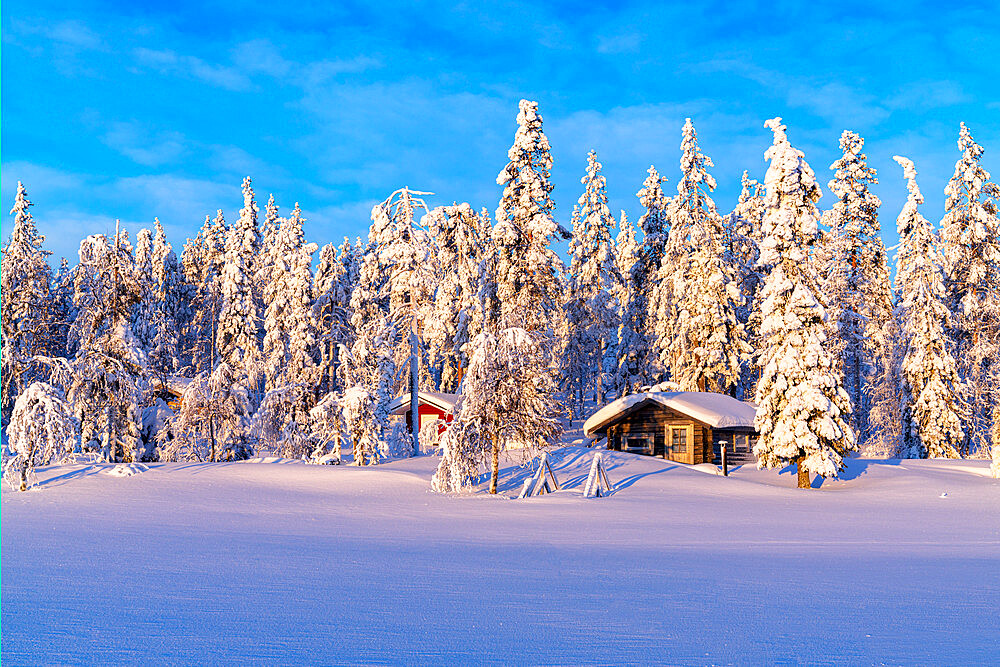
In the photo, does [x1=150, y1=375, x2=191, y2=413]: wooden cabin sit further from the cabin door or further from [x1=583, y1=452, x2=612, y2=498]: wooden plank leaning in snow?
[x1=583, y1=452, x2=612, y2=498]: wooden plank leaning in snow

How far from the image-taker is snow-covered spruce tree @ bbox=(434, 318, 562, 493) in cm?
2345

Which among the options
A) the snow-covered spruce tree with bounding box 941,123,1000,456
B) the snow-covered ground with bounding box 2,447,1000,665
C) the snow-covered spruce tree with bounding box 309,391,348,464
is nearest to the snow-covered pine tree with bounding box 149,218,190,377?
the snow-covered spruce tree with bounding box 309,391,348,464

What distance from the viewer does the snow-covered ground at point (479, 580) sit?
6.77 meters

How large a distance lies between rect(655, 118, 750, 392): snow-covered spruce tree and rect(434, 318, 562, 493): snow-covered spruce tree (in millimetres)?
22797

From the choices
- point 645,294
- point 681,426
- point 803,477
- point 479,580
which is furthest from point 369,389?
point 479,580

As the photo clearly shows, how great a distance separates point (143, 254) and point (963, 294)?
201 ft

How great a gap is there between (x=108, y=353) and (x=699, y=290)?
31601mm

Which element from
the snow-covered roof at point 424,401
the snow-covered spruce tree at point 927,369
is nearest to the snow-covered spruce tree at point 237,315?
the snow-covered roof at point 424,401

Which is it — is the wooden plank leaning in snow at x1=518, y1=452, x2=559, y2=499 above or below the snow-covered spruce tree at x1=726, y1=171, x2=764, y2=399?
below

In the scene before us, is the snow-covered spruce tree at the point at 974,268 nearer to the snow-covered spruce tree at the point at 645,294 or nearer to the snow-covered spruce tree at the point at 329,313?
the snow-covered spruce tree at the point at 645,294

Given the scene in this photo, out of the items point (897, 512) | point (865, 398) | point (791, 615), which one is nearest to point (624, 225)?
point (865, 398)

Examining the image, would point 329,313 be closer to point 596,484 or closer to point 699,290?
point 699,290

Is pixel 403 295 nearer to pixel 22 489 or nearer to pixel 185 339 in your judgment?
pixel 22 489

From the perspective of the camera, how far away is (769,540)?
15.1m
